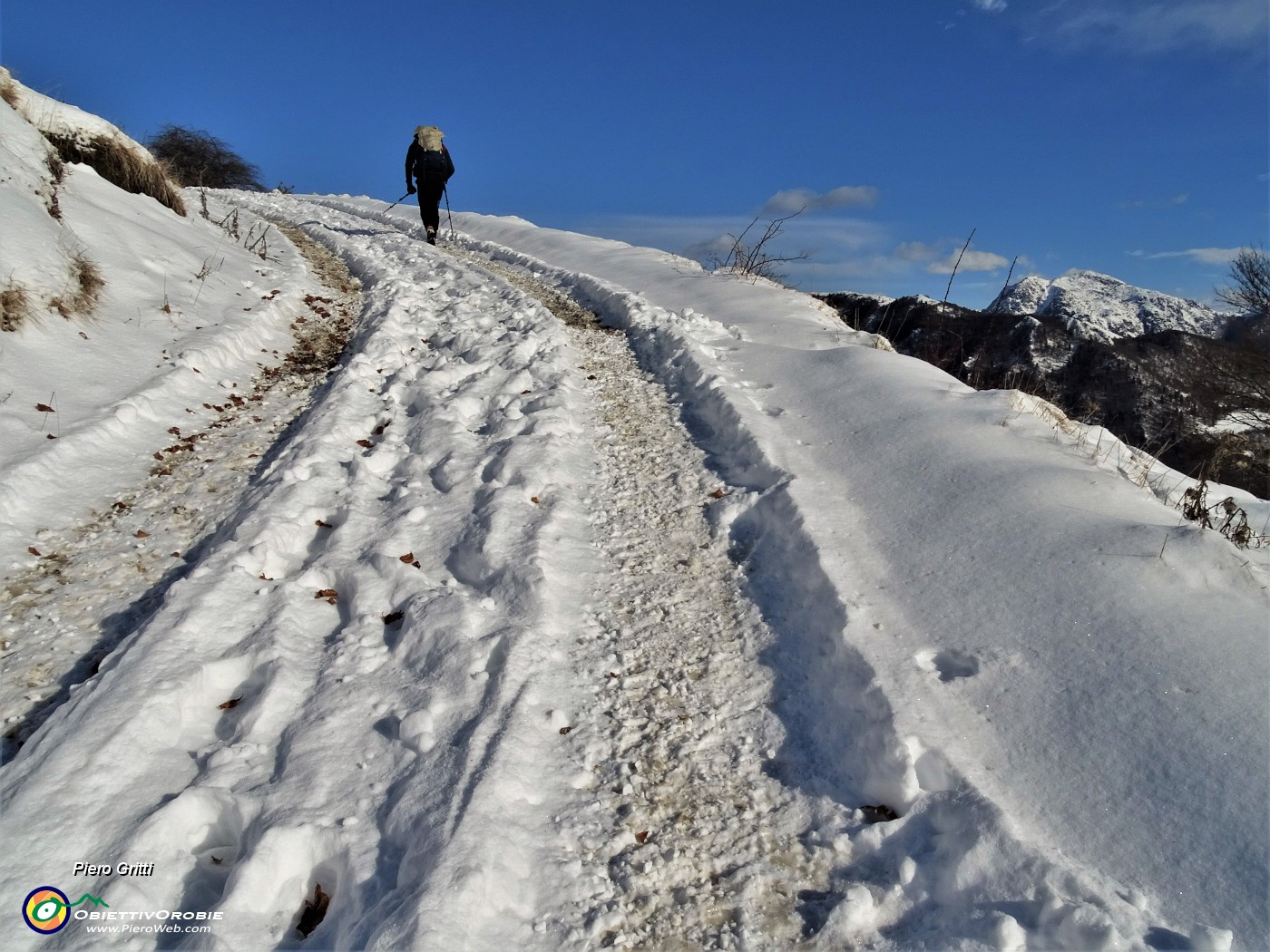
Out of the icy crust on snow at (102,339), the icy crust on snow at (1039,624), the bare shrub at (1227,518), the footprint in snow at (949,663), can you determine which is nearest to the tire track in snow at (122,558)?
the icy crust on snow at (102,339)

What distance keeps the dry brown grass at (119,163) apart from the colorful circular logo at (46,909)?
957cm

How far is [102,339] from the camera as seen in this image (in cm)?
542

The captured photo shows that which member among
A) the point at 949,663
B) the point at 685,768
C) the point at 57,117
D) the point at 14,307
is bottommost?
the point at 685,768

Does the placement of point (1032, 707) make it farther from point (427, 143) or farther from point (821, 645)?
point (427, 143)

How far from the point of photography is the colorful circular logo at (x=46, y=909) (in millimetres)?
1844

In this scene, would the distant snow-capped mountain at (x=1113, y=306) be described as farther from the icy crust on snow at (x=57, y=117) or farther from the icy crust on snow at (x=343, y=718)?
the icy crust on snow at (x=57, y=117)

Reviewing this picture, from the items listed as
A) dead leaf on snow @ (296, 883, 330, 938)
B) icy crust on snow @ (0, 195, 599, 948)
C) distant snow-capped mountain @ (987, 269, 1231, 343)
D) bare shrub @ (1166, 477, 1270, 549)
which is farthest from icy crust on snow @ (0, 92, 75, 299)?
distant snow-capped mountain @ (987, 269, 1231, 343)

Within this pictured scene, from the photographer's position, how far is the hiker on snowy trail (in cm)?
1284

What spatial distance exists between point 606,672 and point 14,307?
5079 millimetres

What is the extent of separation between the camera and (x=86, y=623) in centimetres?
307

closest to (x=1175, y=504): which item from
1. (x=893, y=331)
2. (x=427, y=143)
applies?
(x=893, y=331)

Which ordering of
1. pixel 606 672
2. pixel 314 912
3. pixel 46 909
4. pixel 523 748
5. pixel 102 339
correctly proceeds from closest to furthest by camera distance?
pixel 46 909 < pixel 314 912 < pixel 523 748 < pixel 606 672 < pixel 102 339

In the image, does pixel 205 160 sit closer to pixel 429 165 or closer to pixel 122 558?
pixel 429 165

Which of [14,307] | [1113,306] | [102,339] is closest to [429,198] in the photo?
[102,339]
